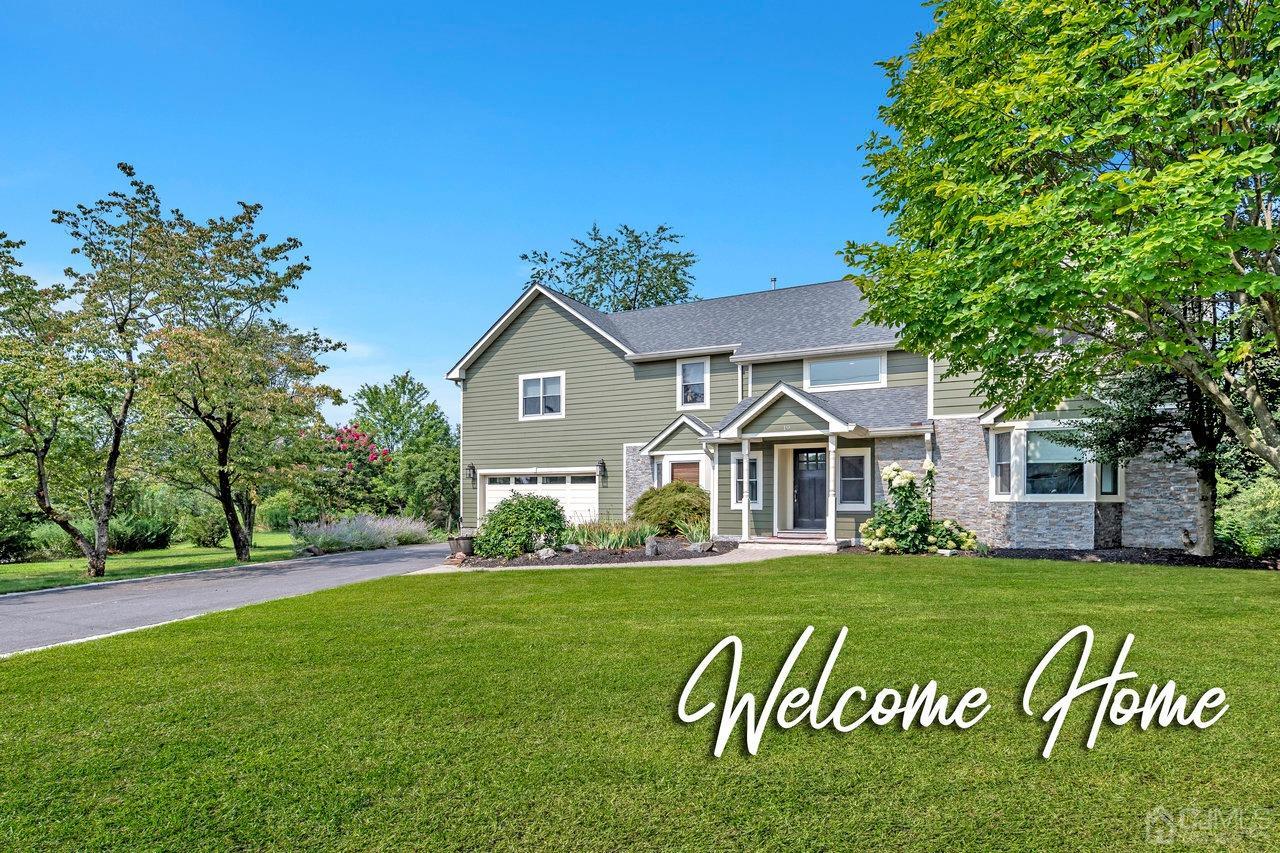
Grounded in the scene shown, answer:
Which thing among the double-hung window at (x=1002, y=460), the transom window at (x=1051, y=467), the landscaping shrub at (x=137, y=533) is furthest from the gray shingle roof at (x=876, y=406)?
the landscaping shrub at (x=137, y=533)

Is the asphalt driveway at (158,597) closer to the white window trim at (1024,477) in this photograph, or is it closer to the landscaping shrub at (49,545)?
the landscaping shrub at (49,545)

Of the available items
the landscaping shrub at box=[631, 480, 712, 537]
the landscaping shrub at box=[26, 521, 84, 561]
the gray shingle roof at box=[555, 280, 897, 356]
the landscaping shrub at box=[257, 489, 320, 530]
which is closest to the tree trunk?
the gray shingle roof at box=[555, 280, 897, 356]

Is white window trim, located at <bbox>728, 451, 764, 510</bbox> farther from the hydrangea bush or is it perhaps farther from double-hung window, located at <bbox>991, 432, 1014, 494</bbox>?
double-hung window, located at <bbox>991, 432, 1014, 494</bbox>

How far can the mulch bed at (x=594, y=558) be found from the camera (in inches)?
570

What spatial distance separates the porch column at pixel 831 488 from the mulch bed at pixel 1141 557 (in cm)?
336

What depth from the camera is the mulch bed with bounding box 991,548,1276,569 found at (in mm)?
12750

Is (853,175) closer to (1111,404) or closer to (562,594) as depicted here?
(1111,404)

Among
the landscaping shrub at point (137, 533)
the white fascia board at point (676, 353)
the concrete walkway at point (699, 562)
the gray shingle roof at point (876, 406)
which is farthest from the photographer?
the landscaping shrub at point (137, 533)

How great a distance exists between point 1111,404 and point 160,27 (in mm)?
18981

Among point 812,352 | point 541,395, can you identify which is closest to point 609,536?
point 812,352

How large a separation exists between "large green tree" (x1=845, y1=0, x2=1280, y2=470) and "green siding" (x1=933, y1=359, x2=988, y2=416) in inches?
167

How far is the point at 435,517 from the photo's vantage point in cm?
2762

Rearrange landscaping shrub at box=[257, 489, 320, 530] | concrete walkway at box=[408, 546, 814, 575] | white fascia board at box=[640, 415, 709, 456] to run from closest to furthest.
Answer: concrete walkway at box=[408, 546, 814, 575], white fascia board at box=[640, 415, 709, 456], landscaping shrub at box=[257, 489, 320, 530]

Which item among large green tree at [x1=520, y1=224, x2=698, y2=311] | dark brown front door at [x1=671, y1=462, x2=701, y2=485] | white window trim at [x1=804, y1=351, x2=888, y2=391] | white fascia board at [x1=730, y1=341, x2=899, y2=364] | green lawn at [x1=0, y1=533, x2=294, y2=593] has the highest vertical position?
large green tree at [x1=520, y1=224, x2=698, y2=311]
